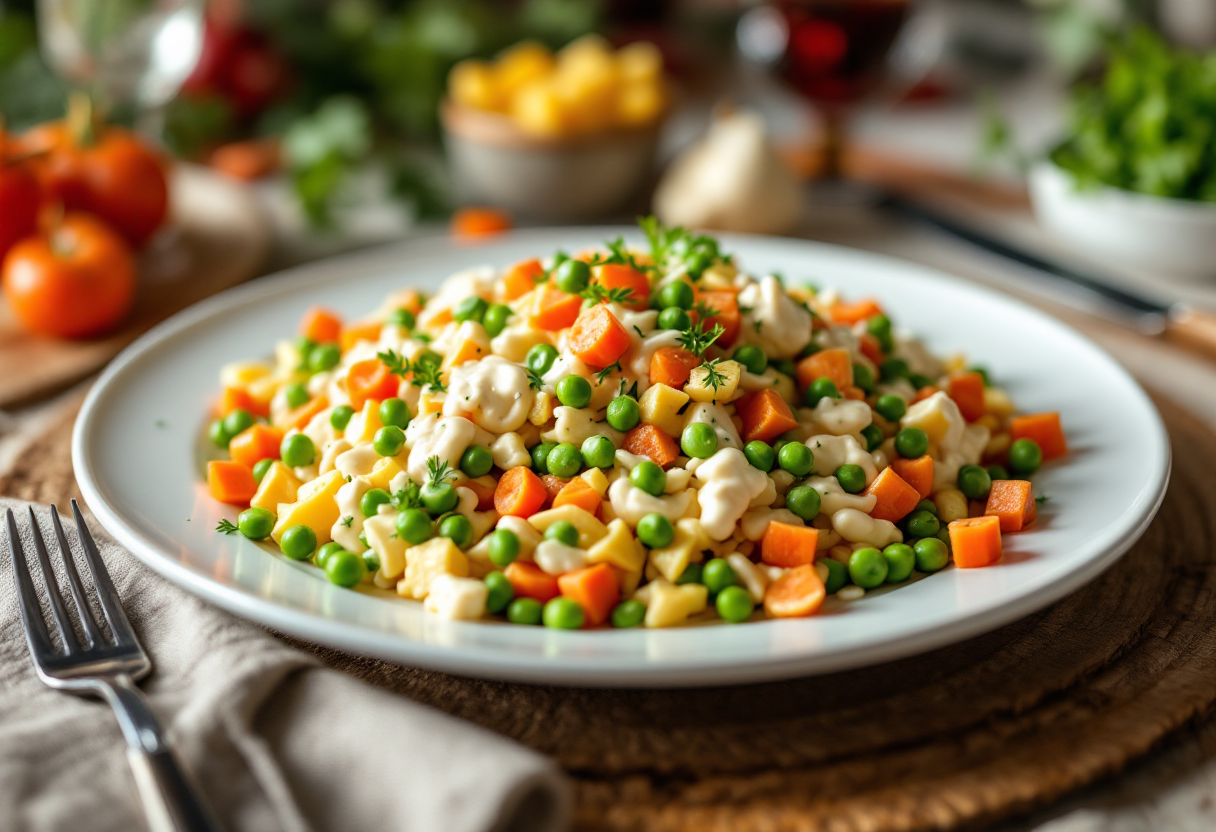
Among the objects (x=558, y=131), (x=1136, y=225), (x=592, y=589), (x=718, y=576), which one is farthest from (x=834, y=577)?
(x=558, y=131)

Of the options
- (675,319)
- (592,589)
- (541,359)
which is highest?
(675,319)

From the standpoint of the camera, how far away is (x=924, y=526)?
3.11m

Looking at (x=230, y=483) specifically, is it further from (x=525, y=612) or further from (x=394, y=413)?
(x=525, y=612)

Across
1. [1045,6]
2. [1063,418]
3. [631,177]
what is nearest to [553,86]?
[631,177]

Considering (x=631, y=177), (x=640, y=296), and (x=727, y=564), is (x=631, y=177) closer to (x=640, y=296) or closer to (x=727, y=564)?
(x=640, y=296)

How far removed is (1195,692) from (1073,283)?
107 inches

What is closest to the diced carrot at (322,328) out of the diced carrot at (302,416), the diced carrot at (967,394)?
the diced carrot at (302,416)

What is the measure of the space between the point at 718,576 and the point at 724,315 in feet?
3.01

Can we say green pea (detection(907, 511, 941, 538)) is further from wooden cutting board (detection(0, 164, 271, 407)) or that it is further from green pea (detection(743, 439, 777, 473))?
wooden cutting board (detection(0, 164, 271, 407))

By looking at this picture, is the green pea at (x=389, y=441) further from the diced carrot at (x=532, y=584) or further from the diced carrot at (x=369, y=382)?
the diced carrot at (x=532, y=584)

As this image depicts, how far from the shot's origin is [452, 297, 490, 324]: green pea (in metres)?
3.58

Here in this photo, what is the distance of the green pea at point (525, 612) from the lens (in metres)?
2.71

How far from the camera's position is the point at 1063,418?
370cm

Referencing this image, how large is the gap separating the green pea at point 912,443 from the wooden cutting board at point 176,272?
3392 millimetres
